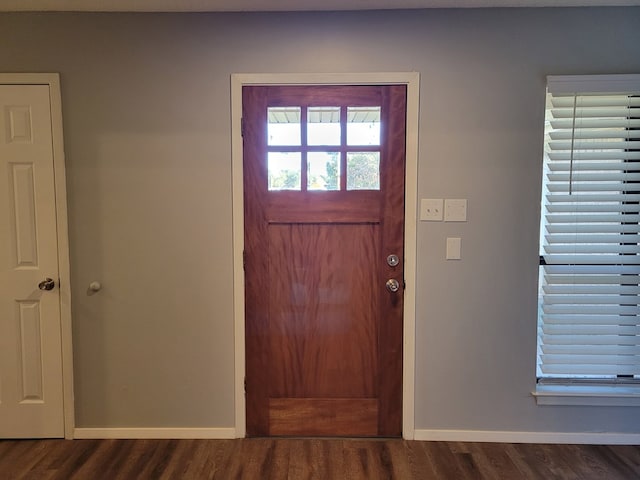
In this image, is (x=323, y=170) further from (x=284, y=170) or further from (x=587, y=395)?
(x=587, y=395)

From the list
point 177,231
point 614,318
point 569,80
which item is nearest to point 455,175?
point 569,80

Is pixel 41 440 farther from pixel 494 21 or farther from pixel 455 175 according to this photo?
pixel 494 21

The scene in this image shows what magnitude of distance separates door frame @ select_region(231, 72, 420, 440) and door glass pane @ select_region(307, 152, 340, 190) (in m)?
0.39

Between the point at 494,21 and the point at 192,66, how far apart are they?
168 cm

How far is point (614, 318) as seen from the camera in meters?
1.97

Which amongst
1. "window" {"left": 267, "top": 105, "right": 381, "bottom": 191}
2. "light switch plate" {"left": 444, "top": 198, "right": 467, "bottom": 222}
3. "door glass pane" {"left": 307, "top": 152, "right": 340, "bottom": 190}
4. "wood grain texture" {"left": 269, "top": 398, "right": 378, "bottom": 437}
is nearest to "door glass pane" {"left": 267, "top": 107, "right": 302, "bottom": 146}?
"window" {"left": 267, "top": 105, "right": 381, "bottom": 191}

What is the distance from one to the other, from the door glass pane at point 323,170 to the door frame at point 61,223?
139cm

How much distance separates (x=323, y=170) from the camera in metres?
1.98

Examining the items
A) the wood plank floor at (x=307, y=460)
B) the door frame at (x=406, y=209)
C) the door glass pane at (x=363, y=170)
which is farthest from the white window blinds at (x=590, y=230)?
the door glass pane at (x=363, y=170)

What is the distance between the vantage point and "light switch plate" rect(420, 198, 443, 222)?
1.96 metres

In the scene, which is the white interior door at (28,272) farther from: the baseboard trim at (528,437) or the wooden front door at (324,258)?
the baseboard trim at (528,437)

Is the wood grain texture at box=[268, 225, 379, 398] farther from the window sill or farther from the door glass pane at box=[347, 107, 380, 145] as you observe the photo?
the window sill

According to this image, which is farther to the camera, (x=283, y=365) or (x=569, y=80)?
(x=283, y=365)

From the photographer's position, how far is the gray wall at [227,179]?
1910mm
